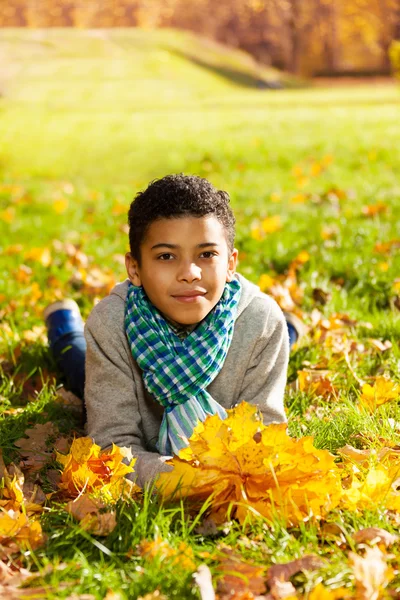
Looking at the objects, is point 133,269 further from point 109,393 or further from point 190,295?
point 109,393

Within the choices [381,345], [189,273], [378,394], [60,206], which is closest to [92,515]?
[189,273]

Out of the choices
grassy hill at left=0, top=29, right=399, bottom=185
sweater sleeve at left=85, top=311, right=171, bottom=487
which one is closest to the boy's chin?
sweater sleeve at left=85, top=311, right=171, bottom=487

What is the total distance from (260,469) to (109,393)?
2.47 feet

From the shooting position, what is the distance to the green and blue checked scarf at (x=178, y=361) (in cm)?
246

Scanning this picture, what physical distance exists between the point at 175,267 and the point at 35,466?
0.85 metres

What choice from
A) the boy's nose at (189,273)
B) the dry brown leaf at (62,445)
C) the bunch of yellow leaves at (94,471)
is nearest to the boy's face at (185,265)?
the boy's nose at (189,273)

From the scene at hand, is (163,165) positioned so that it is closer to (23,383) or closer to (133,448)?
(23,383)

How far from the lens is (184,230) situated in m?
2.44

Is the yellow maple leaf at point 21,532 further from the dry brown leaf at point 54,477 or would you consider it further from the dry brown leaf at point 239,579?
the dry brown leaf at point 239,579

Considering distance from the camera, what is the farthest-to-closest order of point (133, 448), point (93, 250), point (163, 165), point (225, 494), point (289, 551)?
point (163, 165) → point (93, 250) → point (133, 448) → point (225, 494) → point (289, 551)

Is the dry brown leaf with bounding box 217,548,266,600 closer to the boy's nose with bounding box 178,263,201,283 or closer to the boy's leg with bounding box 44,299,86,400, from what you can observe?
the boy's nose with bounding box 178,263,201,283

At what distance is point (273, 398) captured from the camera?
2.56 m

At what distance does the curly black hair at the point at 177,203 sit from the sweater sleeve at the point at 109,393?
0.36 meters

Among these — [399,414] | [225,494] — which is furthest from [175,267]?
[399,414]
